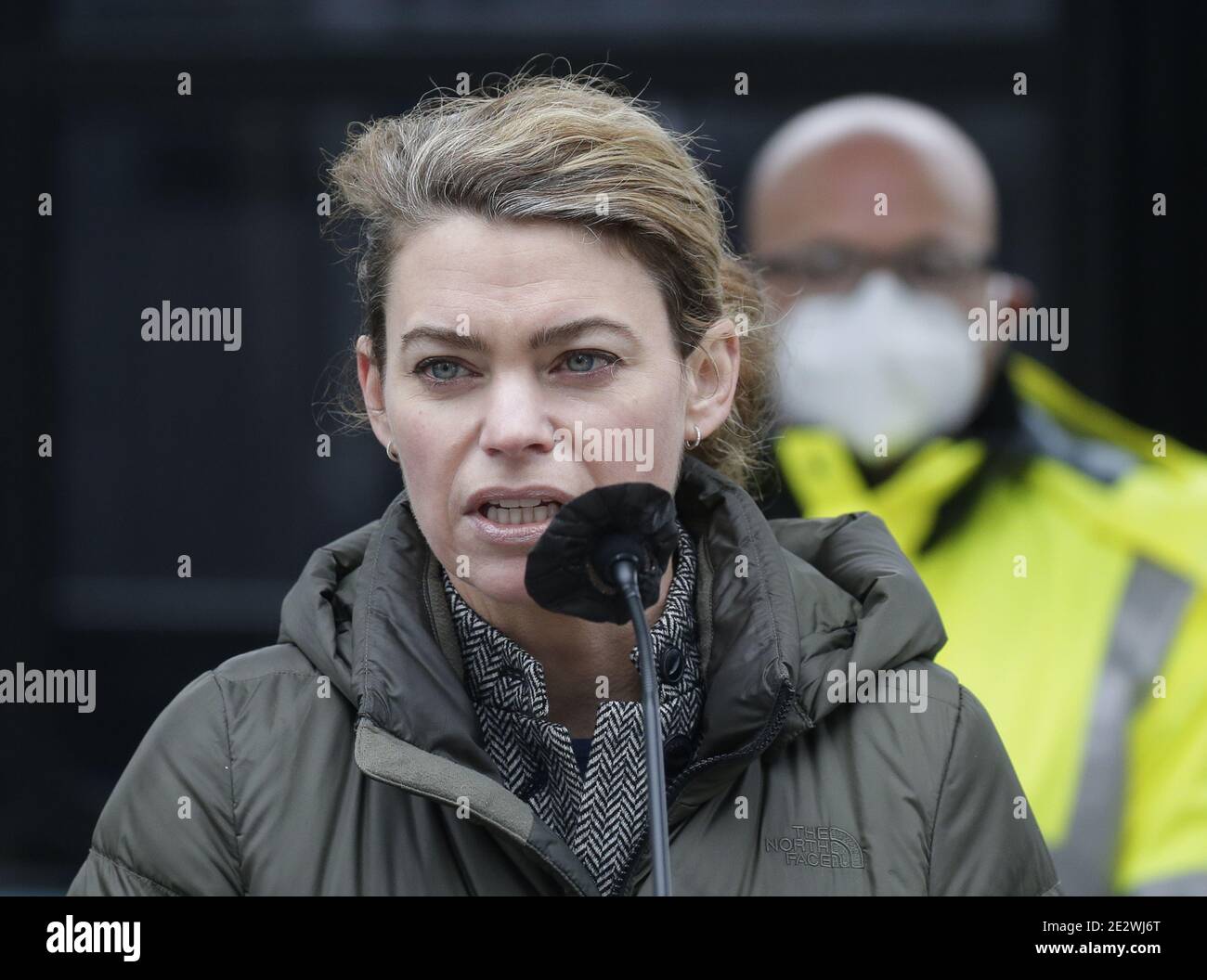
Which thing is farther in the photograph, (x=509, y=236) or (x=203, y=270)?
(x=203, y=270)

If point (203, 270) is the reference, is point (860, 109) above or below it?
above

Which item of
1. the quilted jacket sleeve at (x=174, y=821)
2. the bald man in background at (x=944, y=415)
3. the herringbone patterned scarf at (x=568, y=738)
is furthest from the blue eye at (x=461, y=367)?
the bald man in background at (x=944, y=415)

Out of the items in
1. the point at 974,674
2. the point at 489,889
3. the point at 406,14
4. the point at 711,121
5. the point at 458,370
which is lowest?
the point at 974,674

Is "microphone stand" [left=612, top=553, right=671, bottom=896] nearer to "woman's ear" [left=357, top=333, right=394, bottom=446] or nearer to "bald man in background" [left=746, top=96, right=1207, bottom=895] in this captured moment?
"woman's ear" [left=357, top=333, right=394, bottom=446]

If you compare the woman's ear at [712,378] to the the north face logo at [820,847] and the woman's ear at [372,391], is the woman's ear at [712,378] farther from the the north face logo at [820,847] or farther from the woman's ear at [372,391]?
the the north face logo at [820,847]

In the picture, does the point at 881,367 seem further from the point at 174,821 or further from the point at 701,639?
the point at 174,821

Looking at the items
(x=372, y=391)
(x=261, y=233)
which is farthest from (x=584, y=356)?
(x=261, y=233)

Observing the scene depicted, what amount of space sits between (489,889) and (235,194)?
94.5 inches

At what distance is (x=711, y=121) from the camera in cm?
342

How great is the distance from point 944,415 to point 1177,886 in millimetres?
1085
